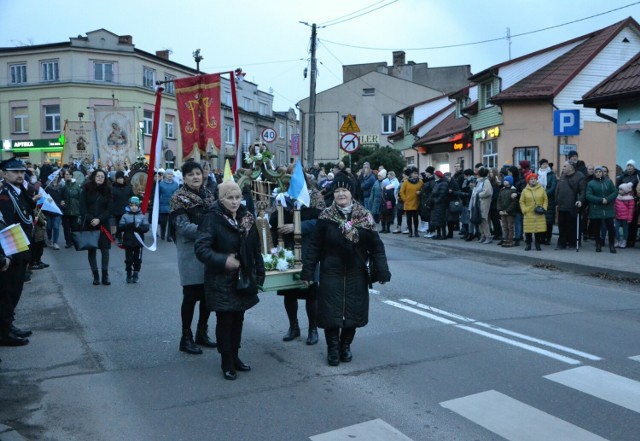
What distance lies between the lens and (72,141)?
30.3 metres

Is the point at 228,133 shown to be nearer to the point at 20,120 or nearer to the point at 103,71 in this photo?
the point at 103,71

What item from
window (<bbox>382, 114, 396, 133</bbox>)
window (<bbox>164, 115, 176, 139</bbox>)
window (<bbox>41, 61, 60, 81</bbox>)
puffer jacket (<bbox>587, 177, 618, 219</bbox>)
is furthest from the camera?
window (<bbox>164, 115, 176, 139</bbox>)

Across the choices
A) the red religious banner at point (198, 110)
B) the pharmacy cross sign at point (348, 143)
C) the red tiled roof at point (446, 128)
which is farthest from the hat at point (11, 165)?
the red tiled roof at point (446, 128)

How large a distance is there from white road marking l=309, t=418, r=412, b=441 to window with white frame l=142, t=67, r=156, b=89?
163 ft

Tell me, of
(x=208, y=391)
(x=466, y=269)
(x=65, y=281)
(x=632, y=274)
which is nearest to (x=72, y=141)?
(x=65, y=281)

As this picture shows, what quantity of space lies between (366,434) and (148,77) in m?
51.2

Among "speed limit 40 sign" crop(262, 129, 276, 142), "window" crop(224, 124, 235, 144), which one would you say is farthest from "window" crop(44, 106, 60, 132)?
"speed limit 40 sign" crop(262, 129, 276, 142)

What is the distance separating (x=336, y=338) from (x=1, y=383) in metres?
3.06

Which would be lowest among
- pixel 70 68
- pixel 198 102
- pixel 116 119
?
pixel 198 102

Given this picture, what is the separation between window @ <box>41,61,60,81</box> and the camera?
49594 mm

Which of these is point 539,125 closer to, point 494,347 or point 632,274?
point 632,274

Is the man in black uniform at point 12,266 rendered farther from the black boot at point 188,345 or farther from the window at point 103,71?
the window at point 103,71

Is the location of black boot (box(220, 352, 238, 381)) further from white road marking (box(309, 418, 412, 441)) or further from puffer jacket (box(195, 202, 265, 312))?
white road marking (box(309, 418, 412, 441))

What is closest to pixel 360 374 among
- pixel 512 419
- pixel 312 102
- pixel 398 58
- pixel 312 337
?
pixel 312 337
